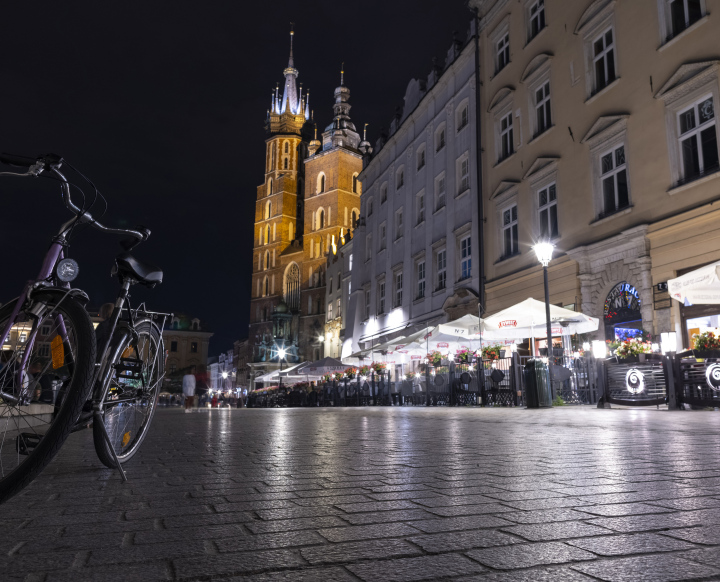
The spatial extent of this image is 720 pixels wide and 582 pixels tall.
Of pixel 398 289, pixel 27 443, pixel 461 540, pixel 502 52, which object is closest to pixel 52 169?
pixel 27 443

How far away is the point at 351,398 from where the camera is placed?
24875mm

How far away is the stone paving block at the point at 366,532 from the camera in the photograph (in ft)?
6.07

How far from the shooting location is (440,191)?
96.9 ft

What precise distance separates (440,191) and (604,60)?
39.1ft

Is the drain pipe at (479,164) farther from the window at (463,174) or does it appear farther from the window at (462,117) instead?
the window at (462,117)

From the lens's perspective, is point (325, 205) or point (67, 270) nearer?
point (67, 270)

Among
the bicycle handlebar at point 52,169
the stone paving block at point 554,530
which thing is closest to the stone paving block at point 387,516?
the stone paving block at point 554,530

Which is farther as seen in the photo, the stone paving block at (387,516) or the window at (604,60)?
the window at (604,60)

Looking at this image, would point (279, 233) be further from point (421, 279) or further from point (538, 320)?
point (538, 320)

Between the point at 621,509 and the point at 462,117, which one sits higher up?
the point at 462,117

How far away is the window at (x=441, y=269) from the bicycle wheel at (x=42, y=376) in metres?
24.9

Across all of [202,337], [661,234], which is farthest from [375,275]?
[202,337]

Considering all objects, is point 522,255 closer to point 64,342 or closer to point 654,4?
point 654,4

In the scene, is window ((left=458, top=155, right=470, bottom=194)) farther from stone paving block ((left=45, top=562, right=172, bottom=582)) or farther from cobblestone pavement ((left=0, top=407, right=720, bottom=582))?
stone paving block ((left=45, top=562, right=172, bottom=582))
